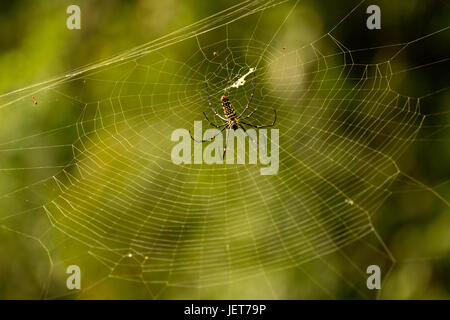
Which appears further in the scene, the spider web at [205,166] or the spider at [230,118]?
the spider at [230,118]

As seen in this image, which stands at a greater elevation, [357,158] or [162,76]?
[162,76]

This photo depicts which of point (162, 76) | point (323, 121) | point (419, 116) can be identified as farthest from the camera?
point (162, 76)

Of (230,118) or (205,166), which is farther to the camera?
(230,118)

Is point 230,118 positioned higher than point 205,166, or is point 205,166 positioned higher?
point 230,118

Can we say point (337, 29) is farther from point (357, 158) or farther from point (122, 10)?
point (122, 10)

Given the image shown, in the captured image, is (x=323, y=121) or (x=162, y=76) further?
(x=162, y=76)

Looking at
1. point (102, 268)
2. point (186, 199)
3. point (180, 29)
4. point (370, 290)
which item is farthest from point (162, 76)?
point (370, 290)

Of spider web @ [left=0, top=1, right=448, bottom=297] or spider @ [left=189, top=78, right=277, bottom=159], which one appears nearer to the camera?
spider web @ [left=0, top=1, right=448, bottom=297]

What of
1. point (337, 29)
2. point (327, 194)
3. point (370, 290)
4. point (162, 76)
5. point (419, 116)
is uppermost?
point (337, 29)
